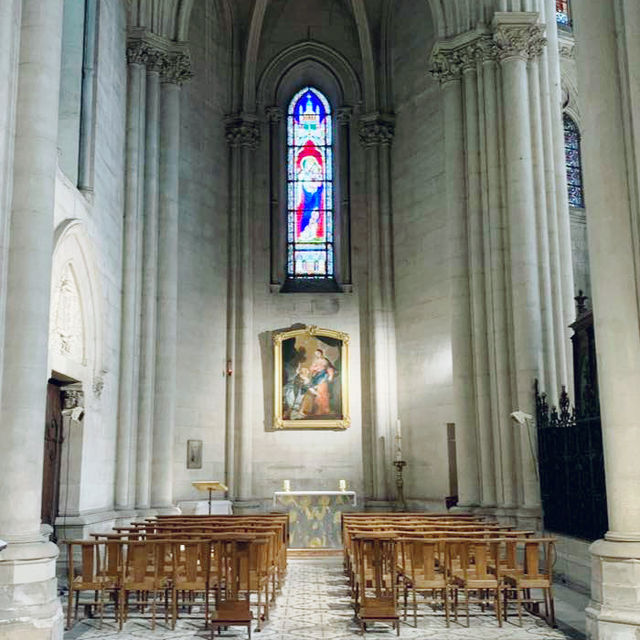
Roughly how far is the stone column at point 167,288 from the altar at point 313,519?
2763 mm

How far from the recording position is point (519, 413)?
15570 mm

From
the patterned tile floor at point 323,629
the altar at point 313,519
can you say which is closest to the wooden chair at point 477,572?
the patterned tile floor at point 323,629

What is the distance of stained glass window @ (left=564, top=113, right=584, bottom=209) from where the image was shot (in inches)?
916

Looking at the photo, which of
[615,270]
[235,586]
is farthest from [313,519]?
[615,270]

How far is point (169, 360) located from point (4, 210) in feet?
30.3

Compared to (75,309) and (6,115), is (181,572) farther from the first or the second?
Answer: (75,309)

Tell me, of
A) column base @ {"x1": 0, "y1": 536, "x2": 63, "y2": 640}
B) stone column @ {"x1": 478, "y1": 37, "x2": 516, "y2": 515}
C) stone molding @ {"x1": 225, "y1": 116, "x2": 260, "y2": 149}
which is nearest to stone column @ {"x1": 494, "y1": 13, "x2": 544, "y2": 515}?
stone column @ {"x1": 478, "y1": 37, "x2": 516, "y2": 515}

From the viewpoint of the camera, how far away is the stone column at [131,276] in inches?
661

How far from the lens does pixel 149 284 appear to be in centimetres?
1800

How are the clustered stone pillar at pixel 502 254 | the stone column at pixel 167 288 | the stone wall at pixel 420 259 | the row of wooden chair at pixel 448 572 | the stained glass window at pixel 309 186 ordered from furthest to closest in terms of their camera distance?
1. the stained glass window at pixel 309 186
2. the stone wall at pixel 420 259
3. the stone column at pixel 167 288
4. the clustered stone pillar at pixel 502 254
5. the row of wooden chair at pixel 448 572

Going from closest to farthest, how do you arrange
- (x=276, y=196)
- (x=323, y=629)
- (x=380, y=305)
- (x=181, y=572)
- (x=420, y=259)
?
1. (x=323, y=629)
2. (x=181, y=572)
3. (x=420, y=259)
4. (x=380, y=305)
5. (x=276, y=196)

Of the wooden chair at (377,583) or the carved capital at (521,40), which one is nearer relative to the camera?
the wooden chair at (377,583)

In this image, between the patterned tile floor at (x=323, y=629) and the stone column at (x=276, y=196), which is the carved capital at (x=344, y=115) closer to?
the stone column at (x=276, y=196)

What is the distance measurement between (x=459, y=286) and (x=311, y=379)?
6130 millimetres
